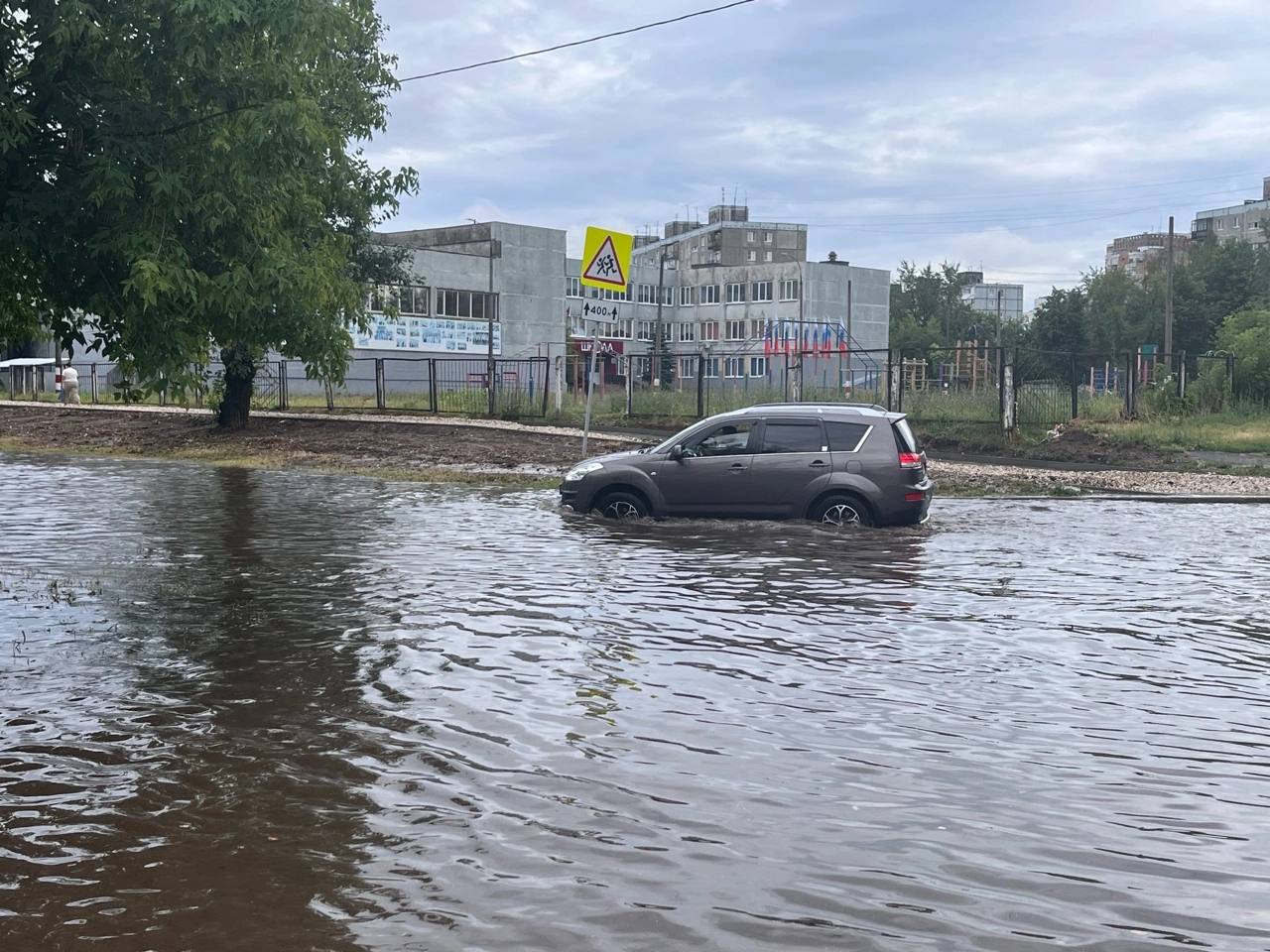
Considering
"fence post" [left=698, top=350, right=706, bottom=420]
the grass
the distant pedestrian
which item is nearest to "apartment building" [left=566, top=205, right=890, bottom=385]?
the distant pedestrian

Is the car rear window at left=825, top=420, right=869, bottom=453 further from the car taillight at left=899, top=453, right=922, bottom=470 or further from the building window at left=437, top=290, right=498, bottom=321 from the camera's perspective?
the building window at left=437, top=290, right=498, bottom=321

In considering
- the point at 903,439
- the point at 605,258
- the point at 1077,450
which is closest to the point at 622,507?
the point at 903,439

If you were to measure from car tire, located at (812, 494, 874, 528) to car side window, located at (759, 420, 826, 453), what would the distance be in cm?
60

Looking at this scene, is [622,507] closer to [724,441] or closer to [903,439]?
[724,441]

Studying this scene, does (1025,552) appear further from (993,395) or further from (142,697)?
(993,395)

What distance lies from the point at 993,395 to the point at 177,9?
2348cm

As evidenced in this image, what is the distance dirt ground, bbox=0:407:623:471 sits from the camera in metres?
26.4

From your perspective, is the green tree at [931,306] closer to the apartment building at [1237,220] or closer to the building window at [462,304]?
the apartment building at [1237,220]

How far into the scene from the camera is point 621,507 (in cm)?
1616

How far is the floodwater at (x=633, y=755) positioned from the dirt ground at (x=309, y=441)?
13.9m

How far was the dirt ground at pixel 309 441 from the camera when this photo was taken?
86.6ft

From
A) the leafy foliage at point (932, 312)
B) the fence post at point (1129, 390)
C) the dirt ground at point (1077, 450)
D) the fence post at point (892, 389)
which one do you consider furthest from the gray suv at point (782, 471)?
the leafy foliage at point (932, 312)

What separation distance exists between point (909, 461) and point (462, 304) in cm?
6127

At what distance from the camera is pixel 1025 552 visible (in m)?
13.5
